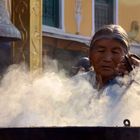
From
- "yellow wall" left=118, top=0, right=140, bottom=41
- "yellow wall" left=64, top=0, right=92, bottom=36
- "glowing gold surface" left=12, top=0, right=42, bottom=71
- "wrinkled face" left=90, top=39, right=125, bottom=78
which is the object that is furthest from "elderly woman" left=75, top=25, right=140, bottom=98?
"yellow wall" left=118, top=0, right=140, bottom=41

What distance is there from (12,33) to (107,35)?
1934 millimetres

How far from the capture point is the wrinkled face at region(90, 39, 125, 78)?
2672 mm

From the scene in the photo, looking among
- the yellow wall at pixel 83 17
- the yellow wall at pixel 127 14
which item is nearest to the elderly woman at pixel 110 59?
the yellow wall at pixel 83 17

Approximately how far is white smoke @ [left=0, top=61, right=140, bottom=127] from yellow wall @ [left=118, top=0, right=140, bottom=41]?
381 inches

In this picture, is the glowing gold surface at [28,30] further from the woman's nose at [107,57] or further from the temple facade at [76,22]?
the woman's nose at [107,57]

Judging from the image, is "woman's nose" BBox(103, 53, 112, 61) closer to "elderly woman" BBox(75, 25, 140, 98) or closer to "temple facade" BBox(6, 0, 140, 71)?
"elderly woman" BBox(75, 25, 140, 98)

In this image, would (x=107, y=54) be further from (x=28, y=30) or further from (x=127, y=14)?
(x=127, y=14)

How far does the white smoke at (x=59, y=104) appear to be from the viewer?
2.46 metres

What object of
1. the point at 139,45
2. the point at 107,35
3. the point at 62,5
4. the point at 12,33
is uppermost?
the point at 107,35

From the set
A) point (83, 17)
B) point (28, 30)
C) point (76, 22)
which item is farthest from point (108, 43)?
point (83, 17)

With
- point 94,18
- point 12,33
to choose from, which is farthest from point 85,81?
point 94,18

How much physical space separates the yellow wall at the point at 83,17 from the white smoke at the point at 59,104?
26.9ft
